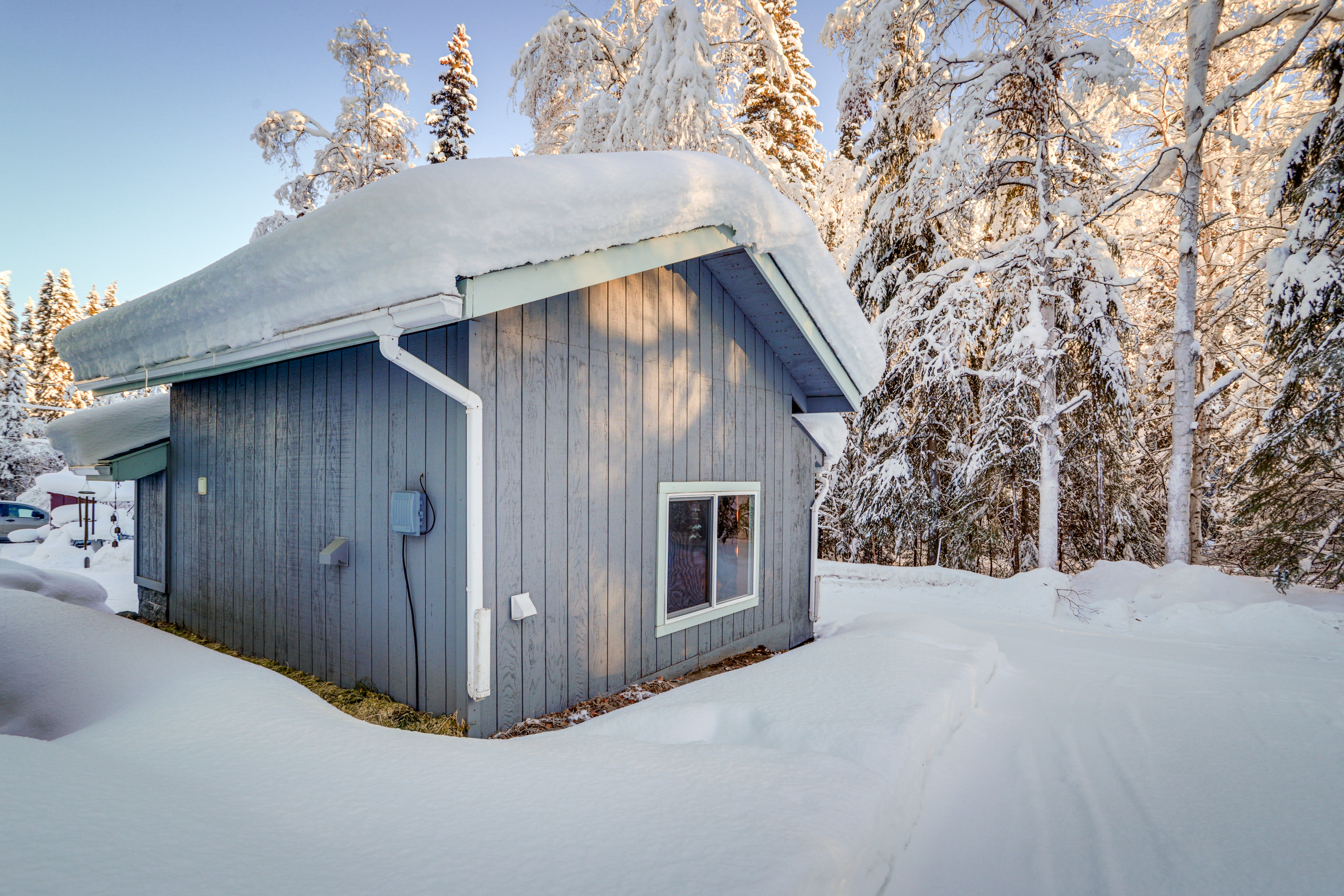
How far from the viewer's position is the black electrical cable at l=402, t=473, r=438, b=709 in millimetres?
3416

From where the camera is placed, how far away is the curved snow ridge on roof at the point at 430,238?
264cm

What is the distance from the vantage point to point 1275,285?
6789 mm

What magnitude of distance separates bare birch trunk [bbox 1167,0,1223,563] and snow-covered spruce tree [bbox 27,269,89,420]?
37.1 meters

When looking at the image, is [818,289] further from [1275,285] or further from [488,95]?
[488,95]

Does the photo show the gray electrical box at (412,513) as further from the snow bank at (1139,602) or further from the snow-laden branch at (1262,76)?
the snow-laden branch at (1262,76)

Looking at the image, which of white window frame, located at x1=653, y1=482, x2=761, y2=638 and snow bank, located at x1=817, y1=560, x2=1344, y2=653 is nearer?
white window frame, located at x1=653, y1=482, x2=761, y2=638

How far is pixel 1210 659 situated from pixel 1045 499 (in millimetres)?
3863

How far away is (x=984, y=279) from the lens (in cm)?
1053

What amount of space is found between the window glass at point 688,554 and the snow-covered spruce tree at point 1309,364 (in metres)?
6.32

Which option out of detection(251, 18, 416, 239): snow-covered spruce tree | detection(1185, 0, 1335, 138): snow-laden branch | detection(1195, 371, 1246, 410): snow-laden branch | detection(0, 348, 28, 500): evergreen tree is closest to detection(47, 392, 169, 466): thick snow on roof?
detection(251, 18, 416, 239): snow-covered spruce tree

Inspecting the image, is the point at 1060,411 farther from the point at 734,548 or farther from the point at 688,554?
the point at 688,554

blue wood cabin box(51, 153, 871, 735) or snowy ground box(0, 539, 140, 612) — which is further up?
blue wood cabin box(51, 153, 871, 735)

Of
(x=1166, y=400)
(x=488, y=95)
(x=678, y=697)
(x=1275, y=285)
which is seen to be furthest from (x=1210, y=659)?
(x=488, y=95)

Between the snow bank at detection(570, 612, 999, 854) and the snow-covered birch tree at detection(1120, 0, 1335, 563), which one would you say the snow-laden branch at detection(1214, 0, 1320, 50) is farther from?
the snow bank at detection(570, 612, 999, 854)
